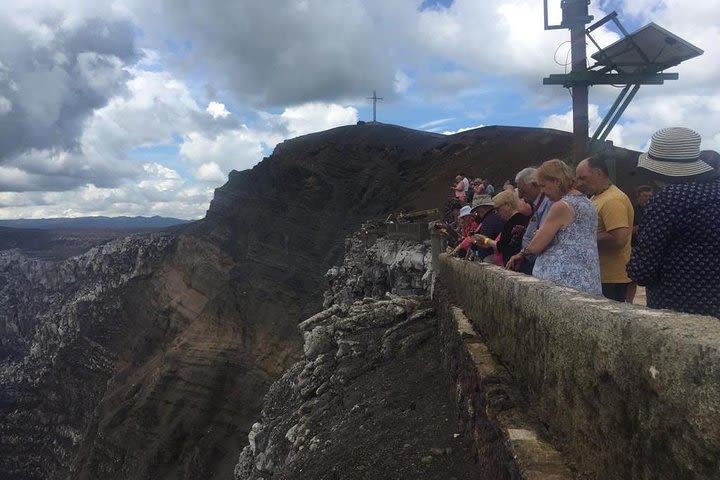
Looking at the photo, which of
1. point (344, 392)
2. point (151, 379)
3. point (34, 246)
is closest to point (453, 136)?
point (151, 379)

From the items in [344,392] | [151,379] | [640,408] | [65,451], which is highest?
[640,408]

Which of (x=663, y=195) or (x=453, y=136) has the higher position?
(x=453, y=136)

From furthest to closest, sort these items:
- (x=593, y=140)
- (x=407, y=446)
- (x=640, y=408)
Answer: (x=593, y=140)
(x=407, y=446)
(x=640, y=408)

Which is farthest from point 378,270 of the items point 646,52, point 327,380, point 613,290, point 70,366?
point 70,366

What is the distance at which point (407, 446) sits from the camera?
5.16m

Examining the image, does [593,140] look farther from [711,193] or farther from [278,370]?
[278,370]

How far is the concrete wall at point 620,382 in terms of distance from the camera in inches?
59.8

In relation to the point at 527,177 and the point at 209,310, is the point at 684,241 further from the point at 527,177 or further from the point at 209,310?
the point at 209,310

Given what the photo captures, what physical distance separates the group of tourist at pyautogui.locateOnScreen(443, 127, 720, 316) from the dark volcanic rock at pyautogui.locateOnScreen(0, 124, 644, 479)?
1952 centimetres

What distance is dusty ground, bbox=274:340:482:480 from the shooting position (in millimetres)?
4664

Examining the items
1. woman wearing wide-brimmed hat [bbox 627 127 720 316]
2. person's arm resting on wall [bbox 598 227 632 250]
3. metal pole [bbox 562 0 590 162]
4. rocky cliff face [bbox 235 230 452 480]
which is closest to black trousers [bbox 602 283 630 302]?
person's arm resting on wall [bbox 598 227 632 250]

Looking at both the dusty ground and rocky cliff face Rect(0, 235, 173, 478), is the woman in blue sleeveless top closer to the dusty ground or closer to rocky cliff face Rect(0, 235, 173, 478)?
the dusty ground

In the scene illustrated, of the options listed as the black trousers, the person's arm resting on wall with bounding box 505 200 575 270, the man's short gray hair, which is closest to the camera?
the person's arm resting on wall with bounding box 505 200 575 270

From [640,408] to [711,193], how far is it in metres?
1.45
